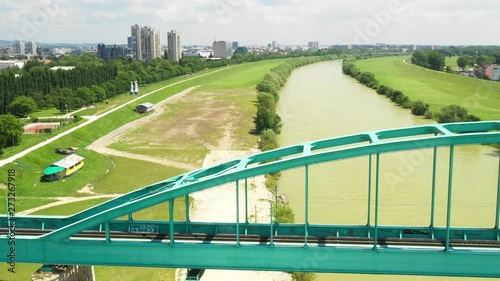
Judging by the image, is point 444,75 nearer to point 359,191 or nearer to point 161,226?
point 359,191

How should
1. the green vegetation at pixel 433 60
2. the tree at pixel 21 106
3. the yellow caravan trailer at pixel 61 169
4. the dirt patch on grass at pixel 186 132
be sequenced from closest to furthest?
the yellow caravan trailer at pixel 61 169 < the dirt patch on grass at pixel 186 132 < the tree at pixel 21 106 < the green vegetation at pixel 433 60

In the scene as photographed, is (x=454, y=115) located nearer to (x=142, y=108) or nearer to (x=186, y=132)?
(x=186, y=132)

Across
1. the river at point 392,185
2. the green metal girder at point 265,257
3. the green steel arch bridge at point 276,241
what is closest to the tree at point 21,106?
the river at point 392,185

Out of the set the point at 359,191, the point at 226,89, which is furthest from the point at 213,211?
the point at 226,89

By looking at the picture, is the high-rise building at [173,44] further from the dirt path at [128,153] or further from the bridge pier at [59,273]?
the bridge pier at [59,273]

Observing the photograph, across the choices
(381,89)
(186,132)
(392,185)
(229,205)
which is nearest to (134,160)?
(186,132)

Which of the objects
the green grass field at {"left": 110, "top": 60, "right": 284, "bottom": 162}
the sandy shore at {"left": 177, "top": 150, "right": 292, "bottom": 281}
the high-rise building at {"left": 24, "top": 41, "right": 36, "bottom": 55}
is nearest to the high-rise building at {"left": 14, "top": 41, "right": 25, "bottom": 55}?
the high-rise building at {"left": 24, "top": 41, "right": 36, "bottom": 55}

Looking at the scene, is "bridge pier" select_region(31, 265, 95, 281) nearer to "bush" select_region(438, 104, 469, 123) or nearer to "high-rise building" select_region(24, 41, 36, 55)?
"bush" select_region(438, 104, 469, 123)
